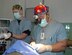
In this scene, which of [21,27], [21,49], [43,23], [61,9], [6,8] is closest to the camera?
[21,49]

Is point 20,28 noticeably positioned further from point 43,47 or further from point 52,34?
point 43,47

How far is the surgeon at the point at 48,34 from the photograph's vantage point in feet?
6.93

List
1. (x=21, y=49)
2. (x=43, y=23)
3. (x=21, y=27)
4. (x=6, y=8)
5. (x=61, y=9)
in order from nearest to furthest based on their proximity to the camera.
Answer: (x=21, y=49)
(x=43, y=23)
(x=21, y=27)
(x=61, y=9)
(x=6, y=8)

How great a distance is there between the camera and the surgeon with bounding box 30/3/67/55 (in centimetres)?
211

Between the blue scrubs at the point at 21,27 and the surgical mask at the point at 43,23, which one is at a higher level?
the surgical mask at the point at 43,23

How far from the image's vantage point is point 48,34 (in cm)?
224

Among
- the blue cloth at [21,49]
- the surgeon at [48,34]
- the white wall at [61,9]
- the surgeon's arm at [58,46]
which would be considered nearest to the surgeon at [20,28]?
the surgeon at [48,34]

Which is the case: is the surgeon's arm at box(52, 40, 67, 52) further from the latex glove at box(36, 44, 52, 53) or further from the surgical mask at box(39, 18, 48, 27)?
the surgical mask at box(39, 18, 48, 27)

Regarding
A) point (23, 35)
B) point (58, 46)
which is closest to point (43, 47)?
point (58, 46)

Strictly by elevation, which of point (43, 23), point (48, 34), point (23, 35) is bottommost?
point (23, 35)

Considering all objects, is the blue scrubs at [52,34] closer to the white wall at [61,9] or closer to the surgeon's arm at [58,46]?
the surgeon's arm at [58,46]

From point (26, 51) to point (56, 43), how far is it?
27.7 inches

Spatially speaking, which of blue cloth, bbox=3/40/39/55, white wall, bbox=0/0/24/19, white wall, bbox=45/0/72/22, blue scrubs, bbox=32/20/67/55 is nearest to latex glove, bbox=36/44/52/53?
blue scrubs, bbox=32/20/67/55

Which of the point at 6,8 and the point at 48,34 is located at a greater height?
the point at 6,8
